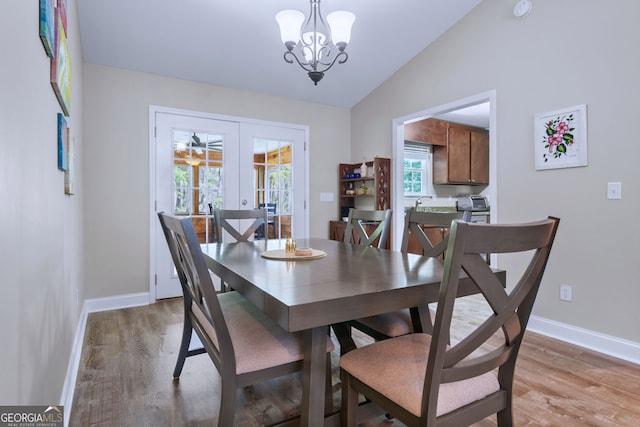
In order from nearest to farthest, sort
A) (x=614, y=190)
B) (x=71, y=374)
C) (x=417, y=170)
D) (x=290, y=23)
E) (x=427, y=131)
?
(x=71, y=374) → (x=290, y=23) → (x=614, y=190) → (x=427, y=131) → (x=417, y=170)

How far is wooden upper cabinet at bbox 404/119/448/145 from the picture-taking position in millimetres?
4945

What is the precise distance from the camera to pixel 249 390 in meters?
1.87

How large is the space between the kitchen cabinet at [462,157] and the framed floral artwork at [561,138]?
2652 mm

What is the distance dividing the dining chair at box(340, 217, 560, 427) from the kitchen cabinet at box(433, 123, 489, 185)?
463 cm

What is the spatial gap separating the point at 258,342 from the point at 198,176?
282 centimetres

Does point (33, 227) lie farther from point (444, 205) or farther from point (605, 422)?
point (444, 205)

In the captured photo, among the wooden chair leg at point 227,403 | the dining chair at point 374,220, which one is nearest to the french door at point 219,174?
the dining chair at point 374,220

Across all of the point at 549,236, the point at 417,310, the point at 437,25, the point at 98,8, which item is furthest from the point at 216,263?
the point at 437,25

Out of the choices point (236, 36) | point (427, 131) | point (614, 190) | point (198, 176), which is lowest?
point (614, 190)

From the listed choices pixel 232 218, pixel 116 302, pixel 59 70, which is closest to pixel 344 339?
pixel 232 218

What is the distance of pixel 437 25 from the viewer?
11.0 ft

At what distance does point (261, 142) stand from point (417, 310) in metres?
3.10

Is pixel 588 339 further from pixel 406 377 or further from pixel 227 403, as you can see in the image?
pixel 227 403

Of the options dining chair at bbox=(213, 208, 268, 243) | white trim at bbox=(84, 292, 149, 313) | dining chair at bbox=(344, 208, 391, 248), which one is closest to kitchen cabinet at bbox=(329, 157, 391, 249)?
dining chair at bbox=(344, 208, 391, 248)
